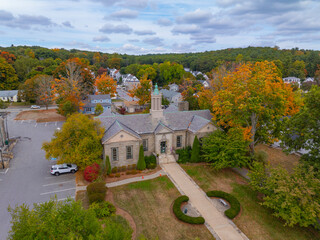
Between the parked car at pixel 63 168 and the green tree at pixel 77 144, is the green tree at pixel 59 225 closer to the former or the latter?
the green tree at pixel 77 144

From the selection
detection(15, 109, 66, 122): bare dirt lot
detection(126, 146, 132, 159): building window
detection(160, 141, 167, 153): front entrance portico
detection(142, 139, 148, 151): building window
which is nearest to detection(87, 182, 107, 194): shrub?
detection(126, 146, 132, 159): building window

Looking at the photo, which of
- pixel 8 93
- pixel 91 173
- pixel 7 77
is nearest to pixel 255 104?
pixel 91 173

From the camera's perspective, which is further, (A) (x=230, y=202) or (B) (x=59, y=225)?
(A) (x=230, y=202)

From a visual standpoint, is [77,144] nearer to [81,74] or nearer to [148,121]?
[148,121]

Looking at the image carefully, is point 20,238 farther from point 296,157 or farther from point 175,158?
point 296,157

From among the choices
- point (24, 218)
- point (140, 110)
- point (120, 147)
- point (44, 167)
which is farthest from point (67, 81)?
point (24, 218)
